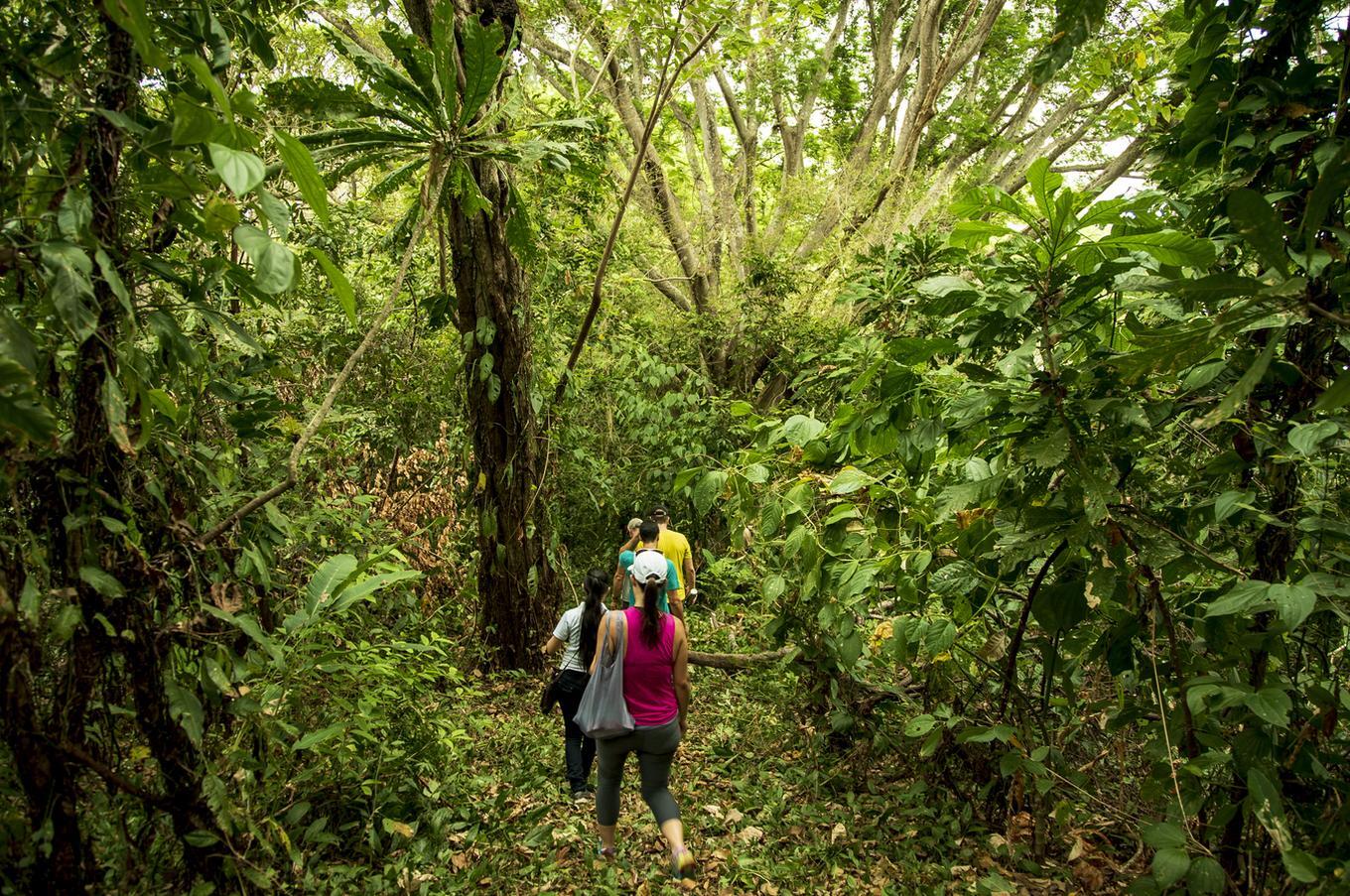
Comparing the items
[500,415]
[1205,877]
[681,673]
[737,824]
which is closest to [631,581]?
[500,415]

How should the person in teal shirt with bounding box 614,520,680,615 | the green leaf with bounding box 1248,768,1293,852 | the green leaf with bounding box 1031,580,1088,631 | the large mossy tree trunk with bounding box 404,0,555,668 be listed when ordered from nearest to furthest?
the green leaf with bounding box 1248,768,1293,852
the green leaf with bounding box 1031,580,1088,631
the large mossy tree trunk with bounding box 404,0,555,668
the person in teal shirt with bounding box 614,520,680,615

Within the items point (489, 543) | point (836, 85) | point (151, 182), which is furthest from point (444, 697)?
point (836, 85)

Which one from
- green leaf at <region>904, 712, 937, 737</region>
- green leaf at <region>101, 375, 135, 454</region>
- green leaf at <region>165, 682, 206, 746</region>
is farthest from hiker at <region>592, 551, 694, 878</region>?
green leaf at <region>101, 375, 135, 454</region>

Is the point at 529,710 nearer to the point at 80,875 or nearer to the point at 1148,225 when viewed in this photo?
the point at 80,875

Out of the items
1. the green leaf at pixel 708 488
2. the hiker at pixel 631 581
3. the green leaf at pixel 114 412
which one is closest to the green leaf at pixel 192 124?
the green leaf at pixel 114 412

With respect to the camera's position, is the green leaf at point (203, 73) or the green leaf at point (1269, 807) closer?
the green leaf at point (203, 73)

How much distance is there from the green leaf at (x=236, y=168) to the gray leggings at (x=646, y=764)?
9.06ft

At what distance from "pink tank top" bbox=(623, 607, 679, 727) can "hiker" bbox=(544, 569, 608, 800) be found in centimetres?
76

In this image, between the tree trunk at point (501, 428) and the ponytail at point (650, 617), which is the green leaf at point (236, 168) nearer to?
the ponytail at point (650, 617)

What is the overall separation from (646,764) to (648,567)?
874 mm

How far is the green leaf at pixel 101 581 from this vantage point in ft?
5.50

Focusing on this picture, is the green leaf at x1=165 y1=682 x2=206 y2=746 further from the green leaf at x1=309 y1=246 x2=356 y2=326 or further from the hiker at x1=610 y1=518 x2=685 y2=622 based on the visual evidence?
the hiker at x1=610 y1=518 x2=685 y2=622

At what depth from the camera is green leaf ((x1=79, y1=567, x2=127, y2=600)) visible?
5.50 feet

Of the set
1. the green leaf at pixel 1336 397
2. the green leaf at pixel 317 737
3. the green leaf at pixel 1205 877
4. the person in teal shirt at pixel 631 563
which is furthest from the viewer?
the person in teal shirt at pixel 631 563
